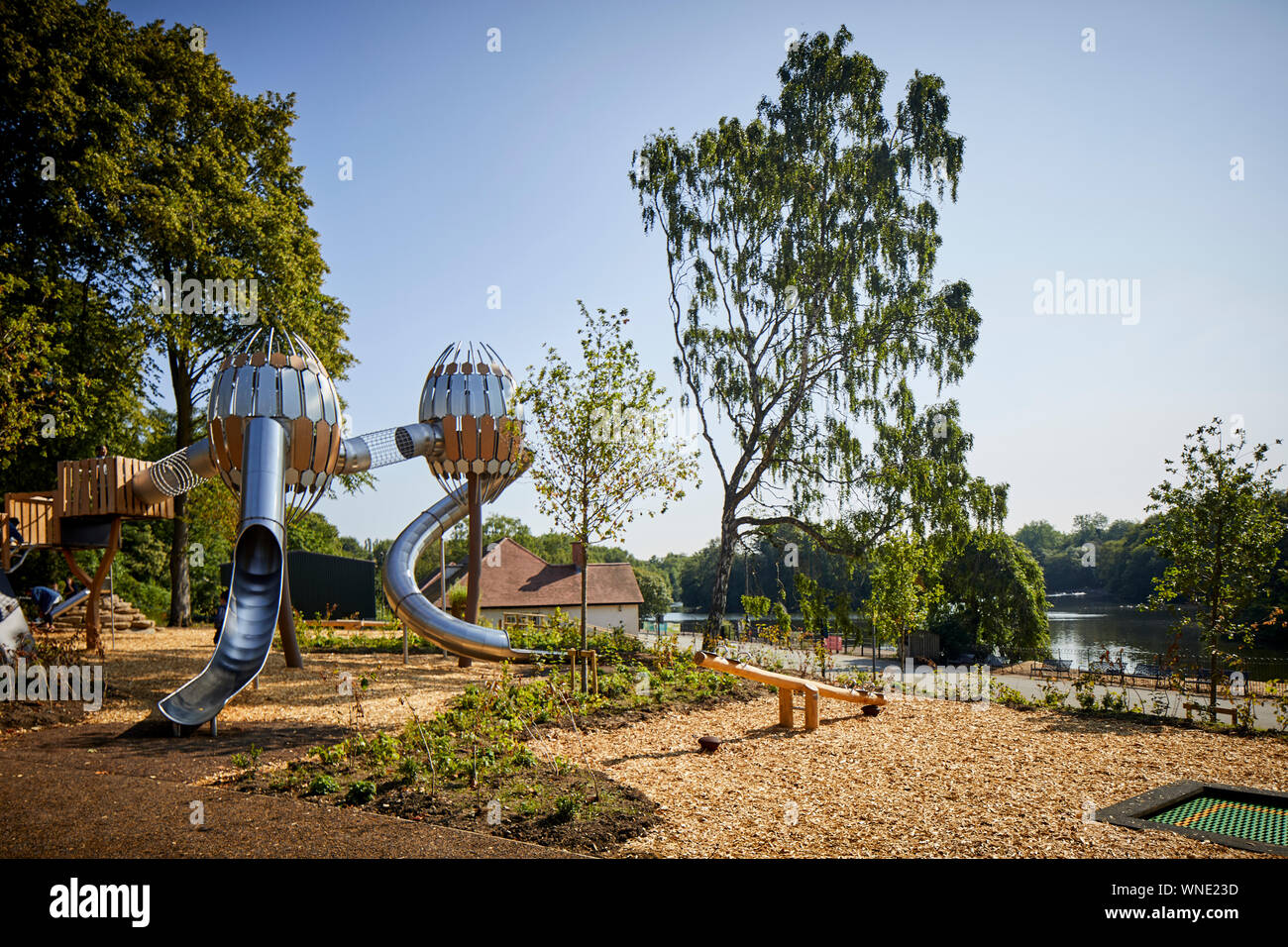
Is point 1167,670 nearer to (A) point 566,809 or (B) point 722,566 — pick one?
(B) point 722,566

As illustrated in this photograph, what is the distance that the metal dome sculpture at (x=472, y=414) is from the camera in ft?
52.2

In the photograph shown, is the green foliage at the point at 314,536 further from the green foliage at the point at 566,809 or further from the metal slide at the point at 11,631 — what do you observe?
the green foliage at the point at 566,809

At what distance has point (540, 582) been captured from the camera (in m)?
36.3

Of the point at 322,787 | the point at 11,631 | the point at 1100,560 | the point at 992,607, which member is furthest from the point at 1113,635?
the point at 11,631

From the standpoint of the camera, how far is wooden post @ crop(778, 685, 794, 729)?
36.2 feet

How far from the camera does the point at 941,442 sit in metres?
19.5

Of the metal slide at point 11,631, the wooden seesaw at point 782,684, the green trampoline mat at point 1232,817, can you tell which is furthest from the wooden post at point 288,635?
the green trampoline mat at point 1232,817

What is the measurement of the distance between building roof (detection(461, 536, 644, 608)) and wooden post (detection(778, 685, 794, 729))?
81.5 feet

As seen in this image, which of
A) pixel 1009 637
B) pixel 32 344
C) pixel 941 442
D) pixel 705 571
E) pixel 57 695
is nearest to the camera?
pixel 57 695

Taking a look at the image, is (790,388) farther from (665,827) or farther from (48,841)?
(48,841)

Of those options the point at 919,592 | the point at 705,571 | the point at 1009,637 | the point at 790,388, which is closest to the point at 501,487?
the point at 790,388

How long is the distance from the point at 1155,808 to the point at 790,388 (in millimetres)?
14136

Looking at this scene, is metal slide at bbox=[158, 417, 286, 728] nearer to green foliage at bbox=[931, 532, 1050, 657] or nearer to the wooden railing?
the wooden railing
